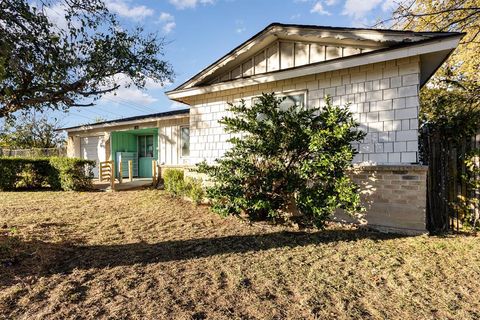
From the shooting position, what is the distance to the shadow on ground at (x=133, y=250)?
12.4 ft

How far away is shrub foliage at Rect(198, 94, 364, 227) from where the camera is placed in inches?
200

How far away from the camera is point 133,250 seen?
445 cm

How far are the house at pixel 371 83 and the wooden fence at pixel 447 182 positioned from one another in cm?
91

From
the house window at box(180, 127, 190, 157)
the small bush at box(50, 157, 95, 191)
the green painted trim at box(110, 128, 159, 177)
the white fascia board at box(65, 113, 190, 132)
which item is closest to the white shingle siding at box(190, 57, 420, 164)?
the house window at box(180, 127, 190, 157)

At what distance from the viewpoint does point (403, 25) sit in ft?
28.9

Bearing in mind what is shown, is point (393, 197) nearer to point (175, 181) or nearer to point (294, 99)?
point (294, 99)

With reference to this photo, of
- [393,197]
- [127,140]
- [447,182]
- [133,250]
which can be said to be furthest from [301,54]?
[127,140]

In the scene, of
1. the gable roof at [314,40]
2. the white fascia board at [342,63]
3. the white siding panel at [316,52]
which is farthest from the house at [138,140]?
the white siding panel at [316,52]

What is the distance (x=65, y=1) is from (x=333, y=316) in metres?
7.39

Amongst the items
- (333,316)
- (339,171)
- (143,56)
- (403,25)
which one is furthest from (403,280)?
(403,25)

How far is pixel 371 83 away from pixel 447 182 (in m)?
2.74

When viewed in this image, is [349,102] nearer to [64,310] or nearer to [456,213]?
[456,213]

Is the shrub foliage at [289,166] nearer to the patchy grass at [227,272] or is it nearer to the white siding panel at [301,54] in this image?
the patchy grass at [227,272]

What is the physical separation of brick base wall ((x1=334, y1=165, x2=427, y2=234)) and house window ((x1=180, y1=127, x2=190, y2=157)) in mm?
→ 7765
